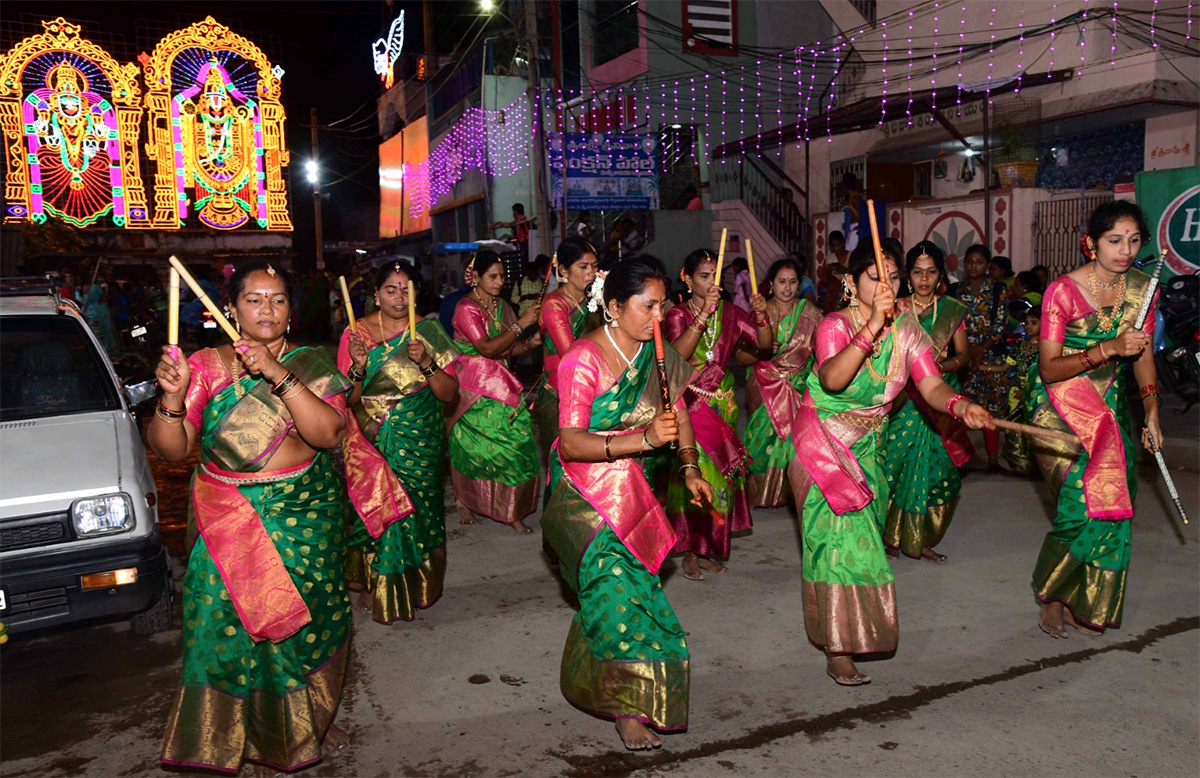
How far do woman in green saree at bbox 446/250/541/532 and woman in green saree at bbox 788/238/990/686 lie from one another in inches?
108

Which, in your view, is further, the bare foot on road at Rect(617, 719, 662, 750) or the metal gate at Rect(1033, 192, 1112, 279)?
the metal gate at Rect(1033, 192, 1112, 279)

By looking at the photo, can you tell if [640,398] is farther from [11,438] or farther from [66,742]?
[11,438]

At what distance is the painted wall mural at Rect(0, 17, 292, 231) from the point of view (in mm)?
27391

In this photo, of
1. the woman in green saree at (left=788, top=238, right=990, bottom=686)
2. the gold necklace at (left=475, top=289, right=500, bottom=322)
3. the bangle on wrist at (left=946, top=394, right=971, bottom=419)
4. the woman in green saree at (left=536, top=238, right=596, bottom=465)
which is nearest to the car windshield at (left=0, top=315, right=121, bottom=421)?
the gold necklace at (left=475, top=289, right=500, bottom=322)

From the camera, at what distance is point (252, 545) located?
3.17 m

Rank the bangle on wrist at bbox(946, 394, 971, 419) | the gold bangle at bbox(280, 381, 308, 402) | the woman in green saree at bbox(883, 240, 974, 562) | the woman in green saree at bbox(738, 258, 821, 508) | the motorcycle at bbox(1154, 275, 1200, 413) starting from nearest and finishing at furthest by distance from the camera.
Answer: the gold bangle at bbox(280, 381, 308, 402) < the bangle on wrist at bbox(946, 394, 971, 419) < the woman in green saree at bbox(883, 240, 974, 562) < the woman in green saree at bbox(738, 258, 821, 508) < the motorcycle at bbox(1154, 275, 1200, 413)

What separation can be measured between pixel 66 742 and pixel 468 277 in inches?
148

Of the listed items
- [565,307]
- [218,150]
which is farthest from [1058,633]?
[218,150]

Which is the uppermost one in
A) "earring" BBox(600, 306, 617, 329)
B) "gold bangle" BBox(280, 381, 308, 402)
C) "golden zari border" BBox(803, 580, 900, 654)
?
"earring" BBox(600, 306, 617, 329)

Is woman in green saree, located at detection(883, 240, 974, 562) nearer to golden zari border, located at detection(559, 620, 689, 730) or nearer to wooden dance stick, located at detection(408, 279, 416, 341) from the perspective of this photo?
golden zari border, located at detection(559, 620, 689, 730)

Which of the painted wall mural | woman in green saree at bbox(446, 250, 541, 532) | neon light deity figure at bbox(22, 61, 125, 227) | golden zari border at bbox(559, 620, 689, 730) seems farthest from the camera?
neon light deity figure at bbox(22, 61, 125, 227)

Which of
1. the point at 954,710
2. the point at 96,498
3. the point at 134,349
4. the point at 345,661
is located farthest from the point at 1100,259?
the point at 134,349

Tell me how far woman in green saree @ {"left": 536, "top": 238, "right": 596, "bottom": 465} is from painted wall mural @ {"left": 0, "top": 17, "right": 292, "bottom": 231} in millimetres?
26684

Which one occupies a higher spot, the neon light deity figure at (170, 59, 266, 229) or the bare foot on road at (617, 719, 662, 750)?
the neon light deity figure at (170, 59, 266, 229)
